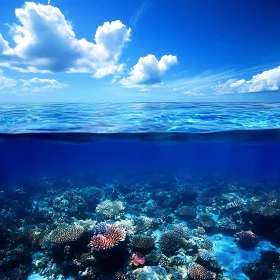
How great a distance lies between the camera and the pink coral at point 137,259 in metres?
8.09

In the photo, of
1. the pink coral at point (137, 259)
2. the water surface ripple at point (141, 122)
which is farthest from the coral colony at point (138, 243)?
the water surface ripple at point (141, 122)

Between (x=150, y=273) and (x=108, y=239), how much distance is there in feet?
6.08

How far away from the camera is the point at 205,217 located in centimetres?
1305

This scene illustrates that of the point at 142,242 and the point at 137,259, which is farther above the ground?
the point at 142,242

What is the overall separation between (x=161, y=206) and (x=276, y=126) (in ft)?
42.5

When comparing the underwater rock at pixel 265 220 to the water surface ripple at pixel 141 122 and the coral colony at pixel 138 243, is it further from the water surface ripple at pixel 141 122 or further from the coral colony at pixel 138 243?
the water surface ripple at pixel 141 122

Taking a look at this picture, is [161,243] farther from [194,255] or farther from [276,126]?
[276,126]

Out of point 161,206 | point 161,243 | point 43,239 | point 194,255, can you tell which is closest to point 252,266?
point 194,255

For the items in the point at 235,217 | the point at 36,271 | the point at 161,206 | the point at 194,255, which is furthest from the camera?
the point at 161,206

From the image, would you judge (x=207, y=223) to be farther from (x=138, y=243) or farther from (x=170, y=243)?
(x=138, y=243)

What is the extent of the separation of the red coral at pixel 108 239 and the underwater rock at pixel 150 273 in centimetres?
121

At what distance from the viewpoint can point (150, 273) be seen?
25.0 feet

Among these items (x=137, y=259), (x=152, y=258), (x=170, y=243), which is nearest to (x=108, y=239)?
(x=137, y=259)

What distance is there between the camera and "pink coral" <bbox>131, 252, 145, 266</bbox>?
809cm
